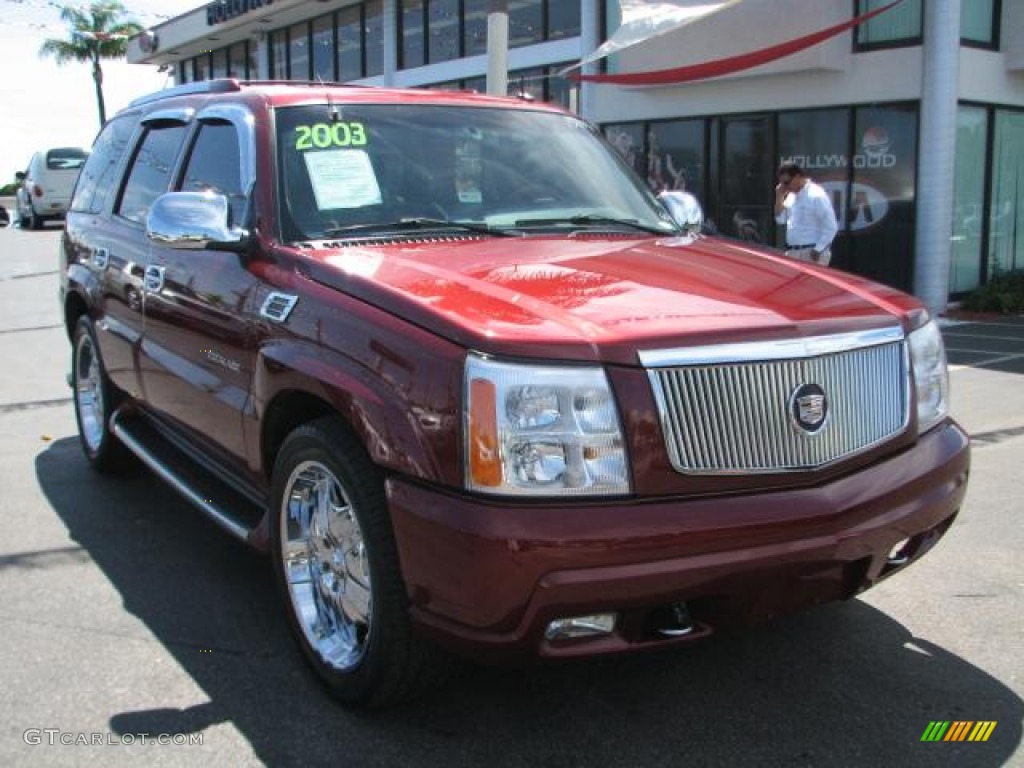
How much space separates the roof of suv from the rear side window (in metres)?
25.0

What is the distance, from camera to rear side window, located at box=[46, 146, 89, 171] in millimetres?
27109

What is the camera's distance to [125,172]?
528 centimetres

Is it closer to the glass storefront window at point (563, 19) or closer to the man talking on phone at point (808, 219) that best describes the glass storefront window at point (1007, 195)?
the man talking on phone at point (808, 219)

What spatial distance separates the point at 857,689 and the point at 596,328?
5.09 feet

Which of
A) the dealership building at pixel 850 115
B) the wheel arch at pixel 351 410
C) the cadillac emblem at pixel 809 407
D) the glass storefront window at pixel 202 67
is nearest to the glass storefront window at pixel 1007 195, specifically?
the dealership building at pixel 850 115

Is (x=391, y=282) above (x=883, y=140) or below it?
below

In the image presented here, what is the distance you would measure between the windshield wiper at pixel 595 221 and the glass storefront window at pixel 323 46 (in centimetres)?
2130

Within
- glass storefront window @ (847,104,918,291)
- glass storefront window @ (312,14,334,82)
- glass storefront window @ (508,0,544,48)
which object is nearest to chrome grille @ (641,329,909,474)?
glass storefront window @ (847,104,918,291)

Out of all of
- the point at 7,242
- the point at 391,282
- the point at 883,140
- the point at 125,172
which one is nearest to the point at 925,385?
the point at 391,282

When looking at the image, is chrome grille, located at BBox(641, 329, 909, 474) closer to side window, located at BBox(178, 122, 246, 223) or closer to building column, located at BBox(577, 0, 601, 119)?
side window, located at BBox(178, 122, 246, 223)

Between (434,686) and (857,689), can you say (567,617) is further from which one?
(857,689)

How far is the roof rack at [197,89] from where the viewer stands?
4391 millimetres

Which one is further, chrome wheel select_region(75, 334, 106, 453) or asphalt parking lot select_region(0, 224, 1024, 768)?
chrome wheel select_region(75, 334, 106, 453)

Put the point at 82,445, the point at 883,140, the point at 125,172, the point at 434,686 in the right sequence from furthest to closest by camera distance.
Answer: the point at 883,140
the point at 82,445
the point at 125,172
the point at 434,686
